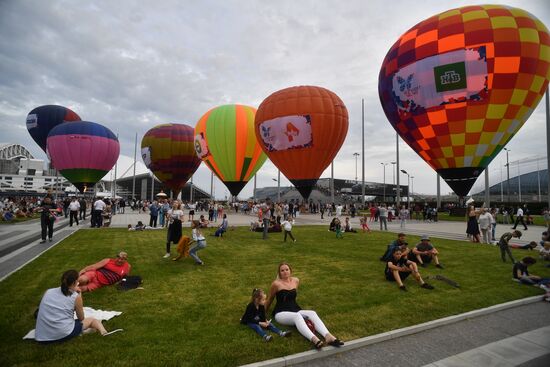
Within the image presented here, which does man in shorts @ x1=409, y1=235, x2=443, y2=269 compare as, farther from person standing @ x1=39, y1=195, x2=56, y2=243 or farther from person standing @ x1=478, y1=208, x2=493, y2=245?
person standing @ x1=39, y1=195, x2=56, y2=243

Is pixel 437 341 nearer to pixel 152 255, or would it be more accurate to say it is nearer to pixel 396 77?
pixel 152 255

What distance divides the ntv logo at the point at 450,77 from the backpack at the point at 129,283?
Answer: 57.9 feet

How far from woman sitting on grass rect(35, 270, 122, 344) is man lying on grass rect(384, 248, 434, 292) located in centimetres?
674

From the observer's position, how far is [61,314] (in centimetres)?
428

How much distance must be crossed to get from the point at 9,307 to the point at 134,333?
9.59ft

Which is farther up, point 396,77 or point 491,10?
point 491,10

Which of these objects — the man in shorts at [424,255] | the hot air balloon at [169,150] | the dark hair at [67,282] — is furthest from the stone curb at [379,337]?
the hot air balloon at [169,150]

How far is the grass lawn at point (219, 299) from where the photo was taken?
4184 mm

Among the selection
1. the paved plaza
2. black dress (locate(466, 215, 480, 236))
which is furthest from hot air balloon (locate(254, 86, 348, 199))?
the paved plaza

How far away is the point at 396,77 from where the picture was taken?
18.8m

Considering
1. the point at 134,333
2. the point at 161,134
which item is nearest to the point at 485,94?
the point at 134,333

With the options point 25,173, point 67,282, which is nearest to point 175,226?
point 67,282

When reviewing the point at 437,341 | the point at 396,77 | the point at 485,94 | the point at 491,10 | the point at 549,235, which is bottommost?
the point at 437,341

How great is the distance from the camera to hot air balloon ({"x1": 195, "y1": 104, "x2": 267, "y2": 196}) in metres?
29.5
